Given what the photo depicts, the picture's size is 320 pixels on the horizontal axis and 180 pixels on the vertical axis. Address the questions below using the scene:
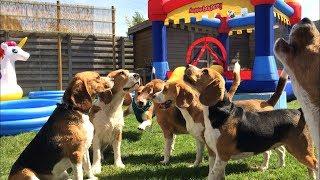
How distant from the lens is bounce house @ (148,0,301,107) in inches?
355

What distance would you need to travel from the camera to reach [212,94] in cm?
428

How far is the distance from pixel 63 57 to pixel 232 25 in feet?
25.9

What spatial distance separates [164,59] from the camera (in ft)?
39.0

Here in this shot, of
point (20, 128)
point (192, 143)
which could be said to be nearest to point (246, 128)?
point (192, 143)

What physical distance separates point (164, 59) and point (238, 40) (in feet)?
37.2

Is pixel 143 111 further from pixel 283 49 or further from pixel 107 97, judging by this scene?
pixel 283 49

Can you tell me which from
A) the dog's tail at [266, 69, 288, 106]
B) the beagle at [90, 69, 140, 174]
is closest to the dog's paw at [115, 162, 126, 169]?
the beagle at [90, 69, 140, 174]

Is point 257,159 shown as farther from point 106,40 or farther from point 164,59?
point 106,40

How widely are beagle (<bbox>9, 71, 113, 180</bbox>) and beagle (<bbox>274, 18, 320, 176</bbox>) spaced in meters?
2.67

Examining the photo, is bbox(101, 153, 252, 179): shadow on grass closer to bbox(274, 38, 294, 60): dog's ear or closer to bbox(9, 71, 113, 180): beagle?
bbox(9, 71, 113, 180): beagle

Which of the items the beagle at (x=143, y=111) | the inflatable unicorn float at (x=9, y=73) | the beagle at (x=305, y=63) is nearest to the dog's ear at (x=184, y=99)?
the beagle at (x=143, y=111)

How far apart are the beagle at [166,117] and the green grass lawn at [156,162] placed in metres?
0.30

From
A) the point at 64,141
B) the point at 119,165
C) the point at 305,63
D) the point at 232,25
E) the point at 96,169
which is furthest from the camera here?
the point at 232,25

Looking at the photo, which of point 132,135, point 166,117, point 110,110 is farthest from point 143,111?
point 110,110
